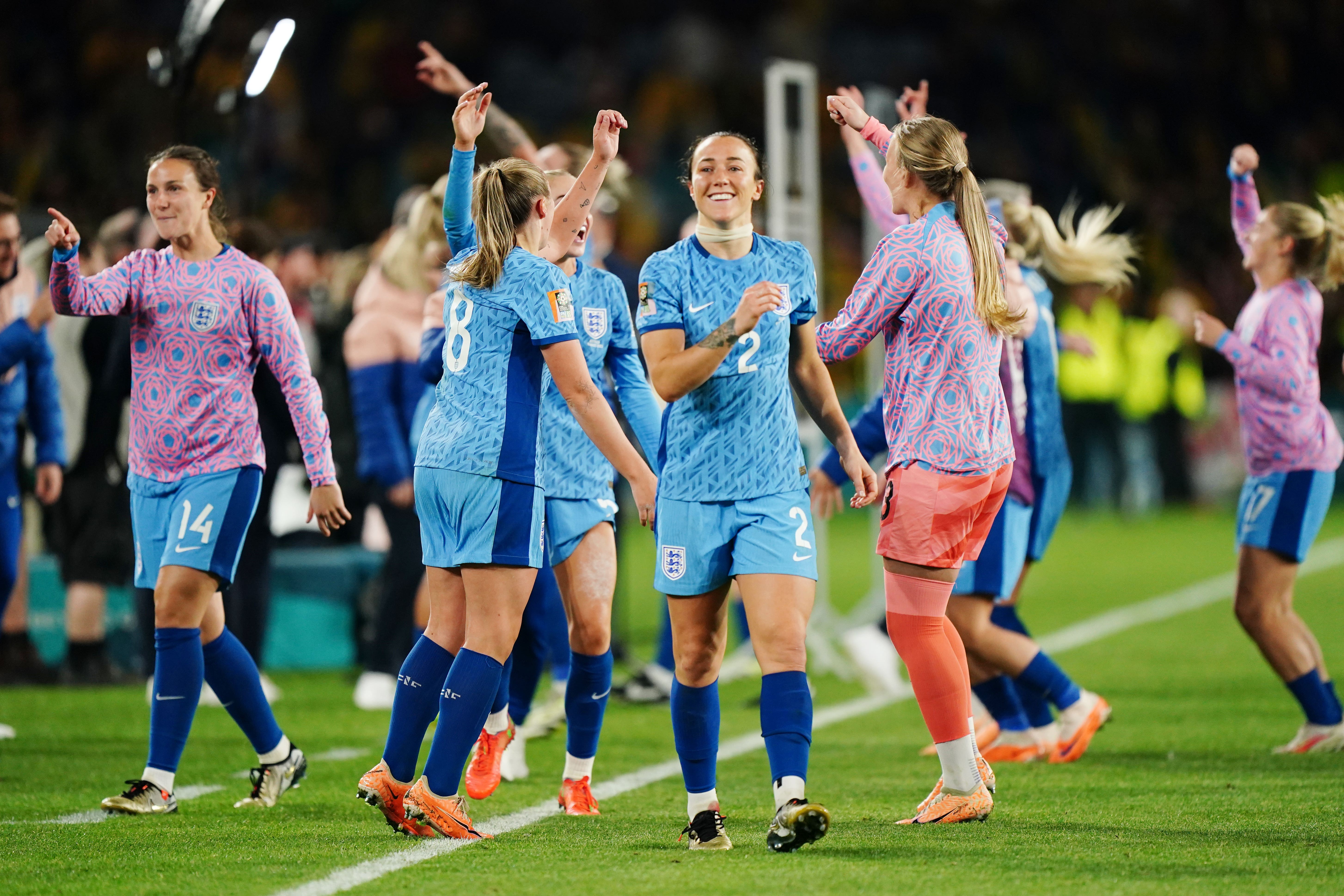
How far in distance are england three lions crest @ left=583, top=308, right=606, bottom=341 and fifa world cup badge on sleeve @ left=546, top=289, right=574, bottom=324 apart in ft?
2.77

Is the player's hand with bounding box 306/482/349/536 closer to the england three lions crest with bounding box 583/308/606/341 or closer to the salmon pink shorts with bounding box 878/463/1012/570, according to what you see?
the england three lions crest with bounding box 583/308/606/341

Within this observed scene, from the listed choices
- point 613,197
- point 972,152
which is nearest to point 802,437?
point 613,197

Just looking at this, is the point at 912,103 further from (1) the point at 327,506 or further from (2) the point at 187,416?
(2) the point at 187,416

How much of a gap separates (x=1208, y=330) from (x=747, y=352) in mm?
2618

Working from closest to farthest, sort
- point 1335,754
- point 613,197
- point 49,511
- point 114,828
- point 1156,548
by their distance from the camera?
point 114,828 < point 1335,754 < point 613,197 < point 49,511 < point 1156,548

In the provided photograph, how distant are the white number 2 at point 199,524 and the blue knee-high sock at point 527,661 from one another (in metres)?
1.39

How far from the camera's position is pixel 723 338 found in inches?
180

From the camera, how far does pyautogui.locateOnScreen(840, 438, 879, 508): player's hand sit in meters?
4.96

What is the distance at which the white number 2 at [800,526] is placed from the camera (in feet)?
15.7

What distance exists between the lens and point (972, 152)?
80.1 feet

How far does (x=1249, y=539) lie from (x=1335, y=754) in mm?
886

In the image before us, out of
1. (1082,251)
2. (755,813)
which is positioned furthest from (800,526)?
(1082,251)

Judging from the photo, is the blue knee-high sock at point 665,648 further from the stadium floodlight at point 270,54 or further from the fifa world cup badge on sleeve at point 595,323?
the stadium floodlight at point 270,54

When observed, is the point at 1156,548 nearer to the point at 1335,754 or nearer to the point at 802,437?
the point at 802,437
